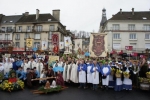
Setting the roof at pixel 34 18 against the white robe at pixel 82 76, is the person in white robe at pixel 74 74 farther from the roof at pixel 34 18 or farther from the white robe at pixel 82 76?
the roof at pixel 34 18

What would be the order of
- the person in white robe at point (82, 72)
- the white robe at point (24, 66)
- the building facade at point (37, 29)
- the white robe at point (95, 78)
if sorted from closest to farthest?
the white robe at point (95, 78) → the person in white robe at point (82, 72) → the white robe at point (24, 66) → the building facade at point (37, 29)

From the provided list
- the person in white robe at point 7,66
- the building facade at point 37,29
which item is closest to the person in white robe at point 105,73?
the person in white robe at point 7,66

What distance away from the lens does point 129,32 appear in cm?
4972

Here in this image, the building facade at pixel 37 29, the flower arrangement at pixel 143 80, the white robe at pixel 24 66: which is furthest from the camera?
the building facade at pixel 37 29

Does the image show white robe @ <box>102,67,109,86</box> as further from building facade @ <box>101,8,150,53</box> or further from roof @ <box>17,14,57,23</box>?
roof @ <box>17,14,57,23</box>

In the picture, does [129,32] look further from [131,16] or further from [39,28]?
[39,28]

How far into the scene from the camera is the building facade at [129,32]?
1932 inches

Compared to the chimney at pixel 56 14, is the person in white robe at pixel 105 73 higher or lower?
lower

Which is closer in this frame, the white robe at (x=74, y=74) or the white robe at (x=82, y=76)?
the white robe at (x=82, y=76)

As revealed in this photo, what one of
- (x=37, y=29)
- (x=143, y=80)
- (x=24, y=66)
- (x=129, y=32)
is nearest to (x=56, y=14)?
(x=37, y=29)

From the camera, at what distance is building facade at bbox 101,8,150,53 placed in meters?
49.1

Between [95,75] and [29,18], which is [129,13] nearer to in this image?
[29,18]

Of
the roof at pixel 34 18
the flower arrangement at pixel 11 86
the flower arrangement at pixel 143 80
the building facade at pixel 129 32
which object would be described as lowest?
the flower arrangement at pixel 11 86

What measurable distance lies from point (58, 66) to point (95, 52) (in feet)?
10.2
